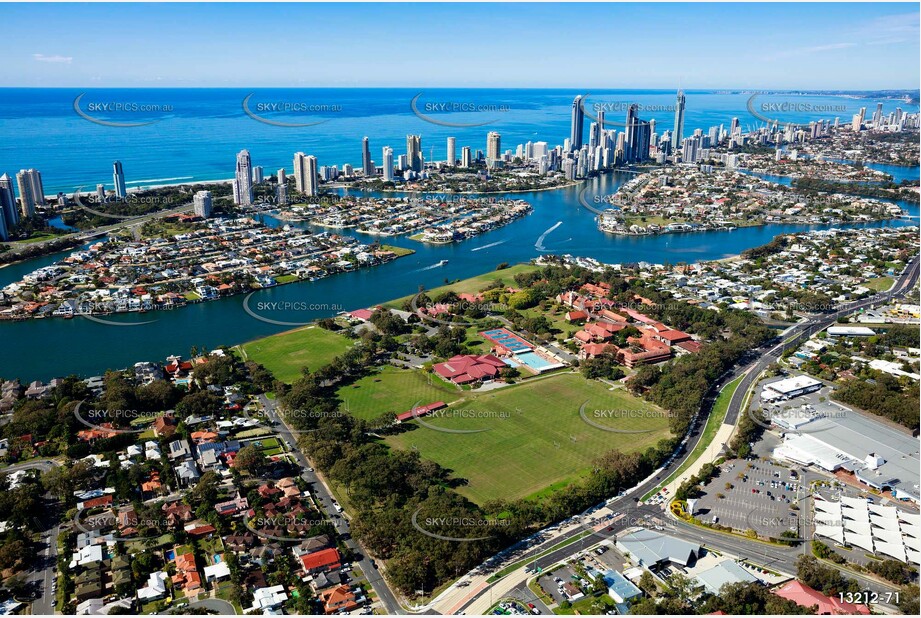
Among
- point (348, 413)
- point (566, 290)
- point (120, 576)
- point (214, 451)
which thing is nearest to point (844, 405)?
point (566, 290)

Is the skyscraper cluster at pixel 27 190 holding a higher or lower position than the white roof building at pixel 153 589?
higher

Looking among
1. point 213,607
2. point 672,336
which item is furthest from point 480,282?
point 213,607

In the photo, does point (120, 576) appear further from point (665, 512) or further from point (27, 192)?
point (27, 192)

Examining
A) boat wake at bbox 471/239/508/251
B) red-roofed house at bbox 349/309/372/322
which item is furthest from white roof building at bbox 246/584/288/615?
boat wake at bbox 471/239/508/251

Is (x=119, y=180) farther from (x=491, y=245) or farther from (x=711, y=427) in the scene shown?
(x=711, y=427)

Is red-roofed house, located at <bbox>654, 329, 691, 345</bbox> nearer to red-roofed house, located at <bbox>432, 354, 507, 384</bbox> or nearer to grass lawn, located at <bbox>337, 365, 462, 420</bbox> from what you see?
red-roofed house, located at <bbox>432, 354, 507, 384</bbox>

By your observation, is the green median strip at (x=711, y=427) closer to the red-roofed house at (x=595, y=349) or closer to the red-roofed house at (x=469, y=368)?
the red-roofed house at (x=595, y=349)

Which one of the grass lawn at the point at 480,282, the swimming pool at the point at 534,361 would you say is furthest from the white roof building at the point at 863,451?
the grass lawn at the point at 480,282
